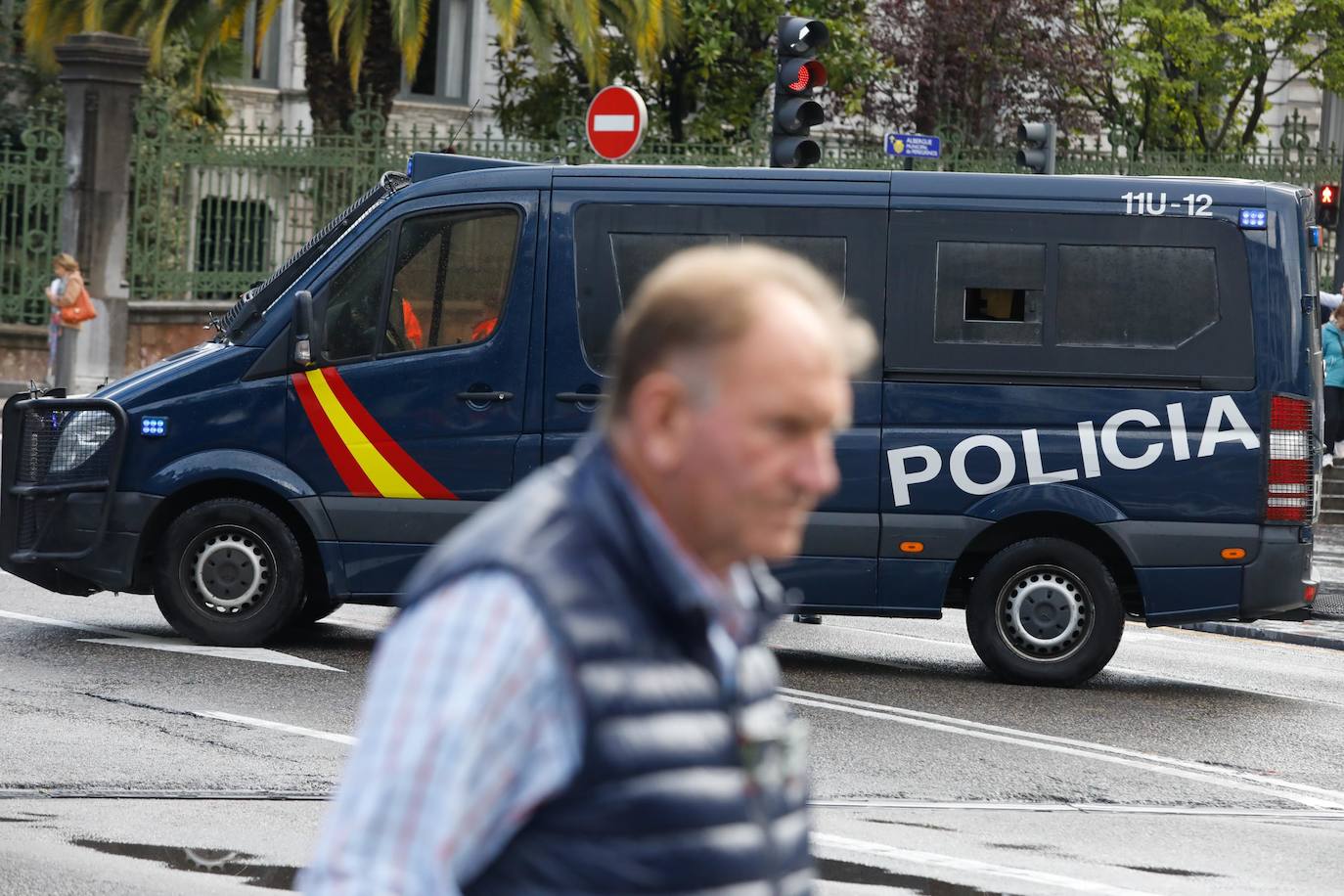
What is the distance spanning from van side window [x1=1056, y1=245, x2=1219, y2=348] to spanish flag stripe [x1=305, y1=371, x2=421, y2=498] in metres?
2.99

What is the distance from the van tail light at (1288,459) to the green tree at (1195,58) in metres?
19.4

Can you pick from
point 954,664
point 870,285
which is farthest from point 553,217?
point 954,664

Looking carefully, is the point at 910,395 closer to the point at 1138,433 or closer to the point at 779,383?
the point at 1138,433

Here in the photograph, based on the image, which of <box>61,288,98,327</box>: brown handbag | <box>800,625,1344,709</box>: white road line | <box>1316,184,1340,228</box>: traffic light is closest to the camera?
<box>800,625,1344,709</box>: white road line

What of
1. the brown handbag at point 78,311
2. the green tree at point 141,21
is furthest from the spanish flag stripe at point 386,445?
the green tree at point 141,21

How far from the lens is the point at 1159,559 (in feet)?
31.8

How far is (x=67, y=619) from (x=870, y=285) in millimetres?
4355

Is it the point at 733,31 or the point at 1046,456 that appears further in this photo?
the point at 733,31

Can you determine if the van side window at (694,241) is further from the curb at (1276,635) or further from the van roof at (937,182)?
the curb at (1276,635)

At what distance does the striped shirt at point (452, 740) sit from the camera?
1.82m

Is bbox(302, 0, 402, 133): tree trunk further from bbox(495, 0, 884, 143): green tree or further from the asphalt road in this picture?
the asphalt road

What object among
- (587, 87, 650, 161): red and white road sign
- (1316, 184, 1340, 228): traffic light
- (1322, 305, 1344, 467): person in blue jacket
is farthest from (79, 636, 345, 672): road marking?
(1316, 184, 1340, 228): traffic light

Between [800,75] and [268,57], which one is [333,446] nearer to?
[800,75]

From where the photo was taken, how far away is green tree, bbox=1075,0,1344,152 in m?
29.2
